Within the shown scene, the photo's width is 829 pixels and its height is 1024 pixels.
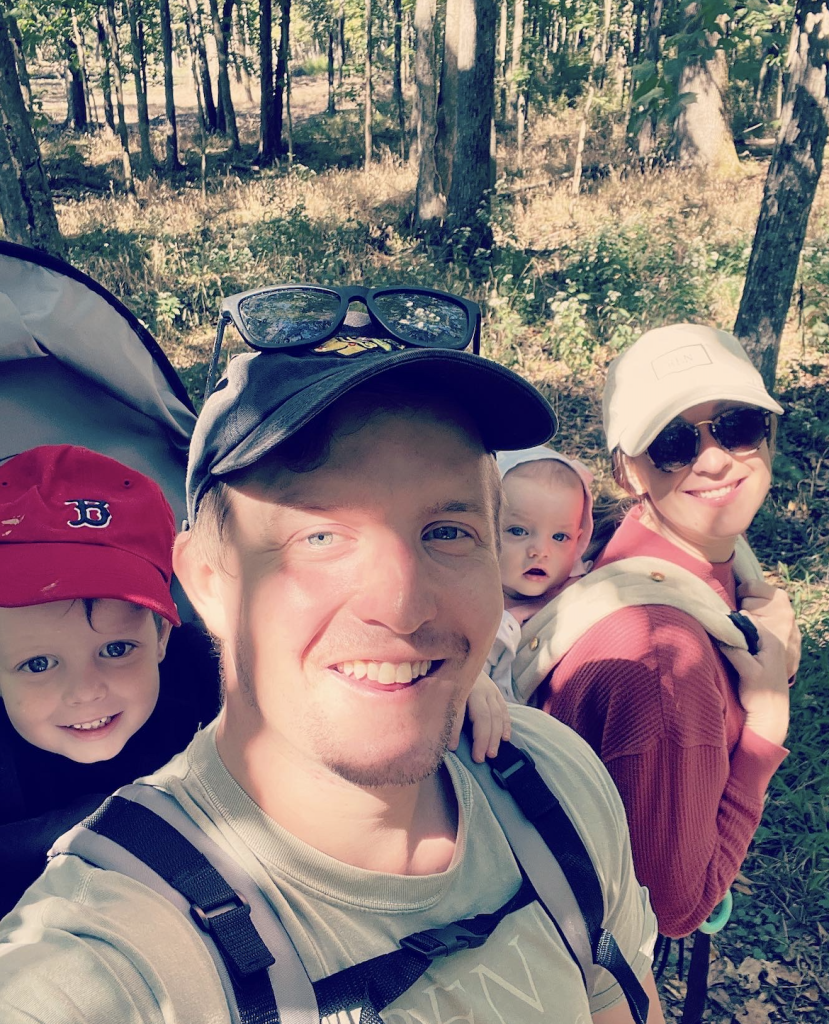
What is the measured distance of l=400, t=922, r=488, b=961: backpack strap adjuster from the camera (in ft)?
4.29

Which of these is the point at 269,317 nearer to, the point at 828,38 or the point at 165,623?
the point at 165,623

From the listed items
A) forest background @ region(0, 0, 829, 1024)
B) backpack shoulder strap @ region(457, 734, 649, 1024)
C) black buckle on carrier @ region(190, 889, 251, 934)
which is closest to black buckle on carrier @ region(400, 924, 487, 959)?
backpack shoulder strap @ region(457, 734, 649, 1024)

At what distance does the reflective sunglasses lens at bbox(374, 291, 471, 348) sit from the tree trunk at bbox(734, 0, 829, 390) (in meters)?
4.59

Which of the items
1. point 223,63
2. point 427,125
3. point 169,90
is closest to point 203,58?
point 223,63

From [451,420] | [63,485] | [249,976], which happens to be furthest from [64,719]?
[451,420]

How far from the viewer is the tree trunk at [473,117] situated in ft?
34.7

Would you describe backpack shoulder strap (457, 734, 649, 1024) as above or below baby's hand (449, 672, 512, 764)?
below

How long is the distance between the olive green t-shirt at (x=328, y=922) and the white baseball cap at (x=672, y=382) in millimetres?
1114

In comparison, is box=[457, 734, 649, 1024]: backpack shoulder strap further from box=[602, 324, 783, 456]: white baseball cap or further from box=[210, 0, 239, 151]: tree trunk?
box=[210, 0, 239, 151]: tree trunk

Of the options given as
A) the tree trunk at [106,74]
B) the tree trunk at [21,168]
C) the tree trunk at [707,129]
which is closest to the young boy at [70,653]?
the tree trunk at [21,168]

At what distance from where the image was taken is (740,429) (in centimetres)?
252

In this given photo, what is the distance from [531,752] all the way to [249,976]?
0.74 meters

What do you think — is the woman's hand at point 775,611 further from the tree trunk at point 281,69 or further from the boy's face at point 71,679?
the tree trunk at point 281,69

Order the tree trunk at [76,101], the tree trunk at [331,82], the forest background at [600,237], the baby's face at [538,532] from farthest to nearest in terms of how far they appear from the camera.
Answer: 1. the tree trunk at [331,82]
2. the tree trunk at [76,101]
3. the forest background at [600,237]
4. the baby's face at [538,532]
